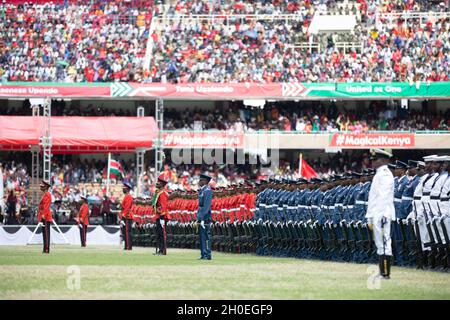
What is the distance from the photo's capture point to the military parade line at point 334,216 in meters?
20.4

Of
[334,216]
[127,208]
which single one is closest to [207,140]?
[127,208]

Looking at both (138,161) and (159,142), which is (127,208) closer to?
(159,142)

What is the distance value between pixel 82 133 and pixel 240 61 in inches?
497

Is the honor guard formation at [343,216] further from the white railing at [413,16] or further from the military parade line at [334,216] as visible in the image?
the white railing at [413,16]

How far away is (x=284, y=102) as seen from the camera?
212 feet

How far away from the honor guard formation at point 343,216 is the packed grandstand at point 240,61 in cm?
2242

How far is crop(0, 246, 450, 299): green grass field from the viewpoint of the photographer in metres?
14.4

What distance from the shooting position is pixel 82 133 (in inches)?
2124
